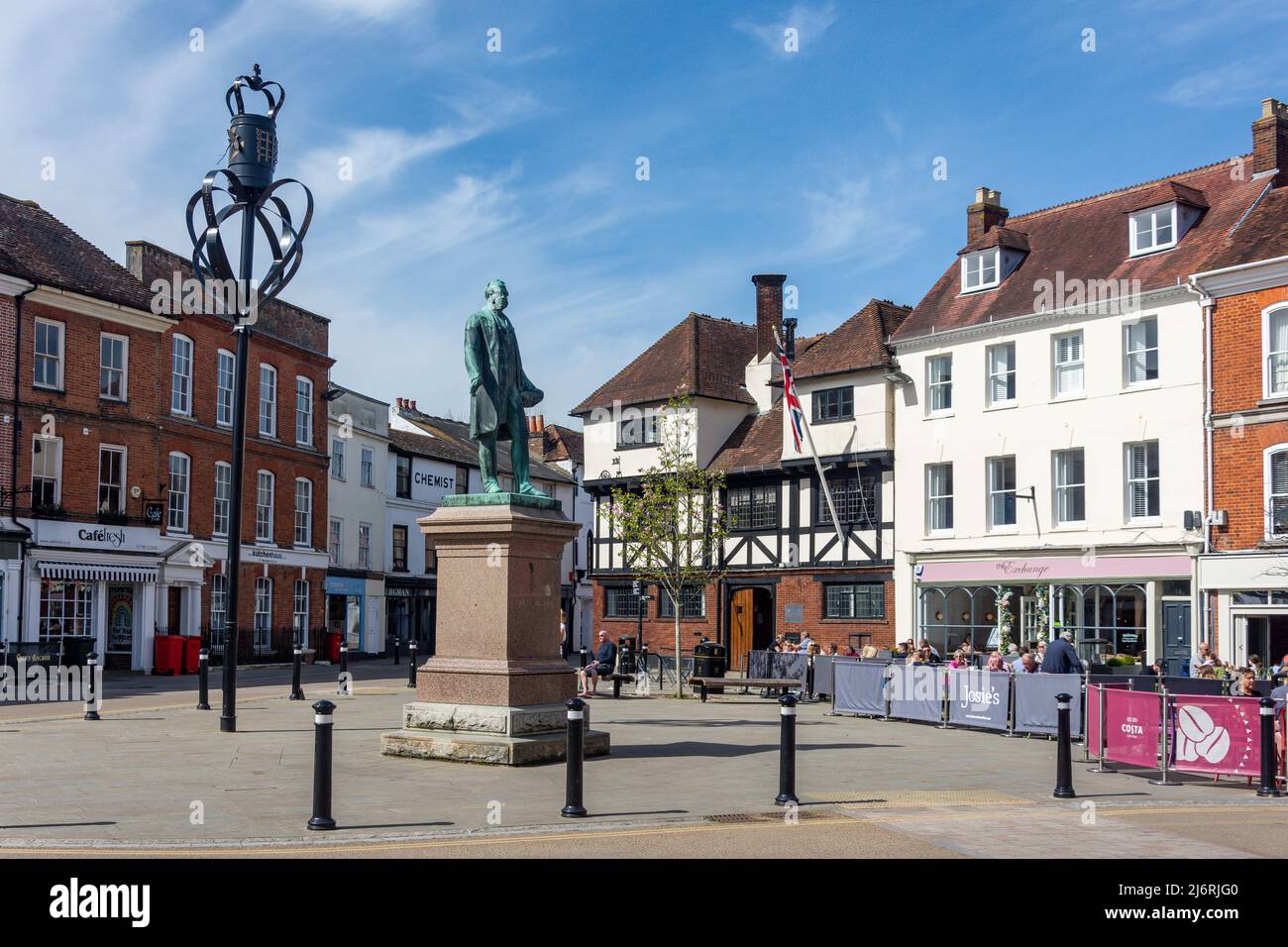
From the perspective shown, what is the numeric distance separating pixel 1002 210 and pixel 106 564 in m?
25.4

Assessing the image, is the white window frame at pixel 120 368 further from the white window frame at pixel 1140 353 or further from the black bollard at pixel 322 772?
the black bollard at pixel 322 772

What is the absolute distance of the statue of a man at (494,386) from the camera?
14.2 metres

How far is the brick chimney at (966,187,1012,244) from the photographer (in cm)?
3534

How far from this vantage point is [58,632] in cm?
3069

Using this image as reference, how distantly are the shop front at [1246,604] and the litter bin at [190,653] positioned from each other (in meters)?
24.0

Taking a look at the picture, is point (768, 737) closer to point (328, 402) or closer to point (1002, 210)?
point (1002, 210)

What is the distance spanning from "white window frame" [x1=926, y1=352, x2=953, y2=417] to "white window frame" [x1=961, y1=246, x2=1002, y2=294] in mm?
2018

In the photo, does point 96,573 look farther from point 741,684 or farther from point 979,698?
point 979,698

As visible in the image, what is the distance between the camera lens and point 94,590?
31891 millimetres

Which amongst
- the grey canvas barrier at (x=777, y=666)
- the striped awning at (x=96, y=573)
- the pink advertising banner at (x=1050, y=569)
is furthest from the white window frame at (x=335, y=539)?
the pink advertising banner at (x=1050, y=569)

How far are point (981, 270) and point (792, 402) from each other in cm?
608

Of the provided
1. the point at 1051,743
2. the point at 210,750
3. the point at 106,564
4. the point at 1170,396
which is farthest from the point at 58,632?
the point at 1170,396

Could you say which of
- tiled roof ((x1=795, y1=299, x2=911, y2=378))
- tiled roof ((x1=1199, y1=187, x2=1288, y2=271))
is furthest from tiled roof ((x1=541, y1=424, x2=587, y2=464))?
tiled roof ((x1=1199, y1=187, x2=1288, y2=271))

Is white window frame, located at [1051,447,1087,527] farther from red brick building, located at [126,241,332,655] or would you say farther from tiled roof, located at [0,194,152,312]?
tiled roof, located at [0,194,152,312]
